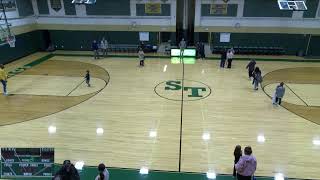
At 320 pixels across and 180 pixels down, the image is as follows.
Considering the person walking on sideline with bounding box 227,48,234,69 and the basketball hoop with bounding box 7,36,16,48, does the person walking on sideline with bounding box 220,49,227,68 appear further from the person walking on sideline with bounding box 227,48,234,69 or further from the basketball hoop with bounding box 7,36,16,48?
the basketball hoop with bounding box 7,36,16,48

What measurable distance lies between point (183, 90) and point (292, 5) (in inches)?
422

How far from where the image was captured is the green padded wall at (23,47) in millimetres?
19344

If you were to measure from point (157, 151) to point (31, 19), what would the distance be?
18.5 metres

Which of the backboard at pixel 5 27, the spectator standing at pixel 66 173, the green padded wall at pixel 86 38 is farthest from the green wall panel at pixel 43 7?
the spectator standing at pixel 66 173

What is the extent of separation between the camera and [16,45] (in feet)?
67.4

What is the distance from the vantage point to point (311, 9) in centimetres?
2022

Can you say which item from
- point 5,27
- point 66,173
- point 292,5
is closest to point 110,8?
point 5,27

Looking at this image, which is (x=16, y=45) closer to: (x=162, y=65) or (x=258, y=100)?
A: (x=162, y=65)

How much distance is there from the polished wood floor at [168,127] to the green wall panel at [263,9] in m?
7.28

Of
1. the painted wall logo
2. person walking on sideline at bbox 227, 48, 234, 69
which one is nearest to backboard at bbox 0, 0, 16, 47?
the painted wall logo

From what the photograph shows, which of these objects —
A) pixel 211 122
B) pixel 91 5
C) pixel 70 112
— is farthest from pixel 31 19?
pixel 211 122

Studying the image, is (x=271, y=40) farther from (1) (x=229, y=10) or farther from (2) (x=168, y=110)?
(2) (x=168, y=110)

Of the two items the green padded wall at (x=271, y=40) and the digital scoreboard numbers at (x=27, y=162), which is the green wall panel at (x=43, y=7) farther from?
the digital scoreboard numbers at (x=27, y=162)

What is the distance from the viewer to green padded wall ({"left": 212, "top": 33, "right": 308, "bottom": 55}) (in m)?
21.1
